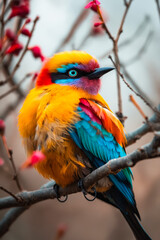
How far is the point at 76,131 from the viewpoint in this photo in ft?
13.0

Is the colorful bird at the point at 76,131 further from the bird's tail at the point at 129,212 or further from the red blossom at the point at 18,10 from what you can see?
the red blossom at the point at 18,10

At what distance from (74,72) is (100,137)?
0.90m

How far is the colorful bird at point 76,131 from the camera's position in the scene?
3902 millimetres

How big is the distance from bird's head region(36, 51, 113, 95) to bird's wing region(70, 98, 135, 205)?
11.8 inches

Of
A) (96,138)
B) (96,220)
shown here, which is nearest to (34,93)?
(96,138)

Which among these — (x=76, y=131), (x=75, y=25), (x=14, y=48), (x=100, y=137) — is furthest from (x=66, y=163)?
(x=75, y=25)

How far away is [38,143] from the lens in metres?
3.96

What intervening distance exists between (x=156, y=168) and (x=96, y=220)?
184 cm

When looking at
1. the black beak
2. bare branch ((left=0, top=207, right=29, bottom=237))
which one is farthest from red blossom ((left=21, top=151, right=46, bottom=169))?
the black beak

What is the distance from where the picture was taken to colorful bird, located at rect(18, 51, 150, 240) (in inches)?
154

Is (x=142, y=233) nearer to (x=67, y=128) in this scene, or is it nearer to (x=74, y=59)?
(x=67, y=128)

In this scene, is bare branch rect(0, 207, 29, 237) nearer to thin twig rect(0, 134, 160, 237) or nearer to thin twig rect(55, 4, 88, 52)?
thin twig rect(0, 134, 160, 237)

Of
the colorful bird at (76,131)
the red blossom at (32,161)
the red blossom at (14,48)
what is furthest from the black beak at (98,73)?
the red blossom at (32,161)

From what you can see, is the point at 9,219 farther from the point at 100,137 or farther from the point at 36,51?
the point at 36,51
